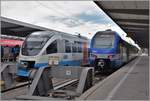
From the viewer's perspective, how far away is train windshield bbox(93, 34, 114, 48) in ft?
87.5

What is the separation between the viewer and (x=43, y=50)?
20.8 m

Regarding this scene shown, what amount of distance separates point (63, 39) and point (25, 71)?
5.52 m

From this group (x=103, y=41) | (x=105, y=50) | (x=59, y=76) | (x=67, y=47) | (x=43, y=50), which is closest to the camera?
(x=59, y=76)

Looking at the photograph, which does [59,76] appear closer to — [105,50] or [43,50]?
[43,50]

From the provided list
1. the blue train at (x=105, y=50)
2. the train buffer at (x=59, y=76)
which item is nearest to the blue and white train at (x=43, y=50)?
the blue train at (x=105, y=50)

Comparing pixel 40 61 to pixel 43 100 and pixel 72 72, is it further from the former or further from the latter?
pixel 43 100

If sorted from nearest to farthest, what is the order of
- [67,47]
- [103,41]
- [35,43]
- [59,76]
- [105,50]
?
[59,76] < [35,43] < [67,47] < [105,50] < [103,41]

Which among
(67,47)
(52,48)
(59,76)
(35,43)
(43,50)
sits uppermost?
(35,43)

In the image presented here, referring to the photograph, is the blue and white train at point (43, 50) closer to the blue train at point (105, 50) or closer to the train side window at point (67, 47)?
the train side window at point (67, 47)

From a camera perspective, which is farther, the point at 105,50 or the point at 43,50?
the point at 105,50

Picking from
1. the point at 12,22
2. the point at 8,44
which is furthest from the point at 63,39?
the point at 12,22

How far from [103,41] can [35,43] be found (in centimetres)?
727

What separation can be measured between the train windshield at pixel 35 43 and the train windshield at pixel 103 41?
5813mm

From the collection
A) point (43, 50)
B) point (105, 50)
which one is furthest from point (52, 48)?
point (105, 50)
